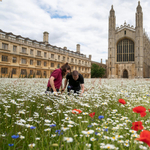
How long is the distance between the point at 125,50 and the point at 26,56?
38.2 meters

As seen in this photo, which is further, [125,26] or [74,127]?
[125,26]

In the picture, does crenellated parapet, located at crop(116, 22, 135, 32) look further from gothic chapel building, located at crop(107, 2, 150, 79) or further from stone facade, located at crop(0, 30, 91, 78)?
stone facade, located at crop(0, 30, 91, 78)

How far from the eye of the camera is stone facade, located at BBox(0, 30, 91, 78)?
104ft

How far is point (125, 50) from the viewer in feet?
178

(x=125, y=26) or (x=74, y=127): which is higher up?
(x=125, y=26)

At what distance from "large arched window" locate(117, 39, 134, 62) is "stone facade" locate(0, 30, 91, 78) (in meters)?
20.4

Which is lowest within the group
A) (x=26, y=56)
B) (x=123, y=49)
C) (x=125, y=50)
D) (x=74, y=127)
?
(x=74, y=127)

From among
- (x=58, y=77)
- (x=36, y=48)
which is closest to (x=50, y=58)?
(x=36, y=48)

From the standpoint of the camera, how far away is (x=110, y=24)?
54.6 meters

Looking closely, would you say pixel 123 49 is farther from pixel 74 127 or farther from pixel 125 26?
pixel 74 127

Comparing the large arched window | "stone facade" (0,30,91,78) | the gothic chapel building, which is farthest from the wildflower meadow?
the large arched window

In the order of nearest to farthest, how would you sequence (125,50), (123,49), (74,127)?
(74,127), (125,50), (123,49)

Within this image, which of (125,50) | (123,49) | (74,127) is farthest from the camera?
(123,49)

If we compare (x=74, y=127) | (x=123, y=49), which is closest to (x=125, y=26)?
(x=123, y=49)
